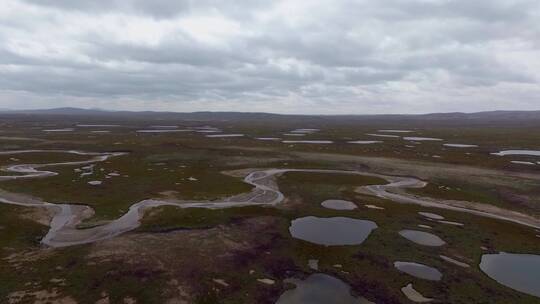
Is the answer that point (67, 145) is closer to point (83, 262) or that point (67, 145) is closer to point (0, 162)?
point (0, 162)

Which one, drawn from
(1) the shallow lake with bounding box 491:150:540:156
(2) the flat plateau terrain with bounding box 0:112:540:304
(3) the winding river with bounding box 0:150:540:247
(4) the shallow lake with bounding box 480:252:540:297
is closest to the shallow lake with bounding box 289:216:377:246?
(2) the flat plateau terrain with bounding box 0:112:540:304

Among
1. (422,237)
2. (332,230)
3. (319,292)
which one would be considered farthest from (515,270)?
(319,292)

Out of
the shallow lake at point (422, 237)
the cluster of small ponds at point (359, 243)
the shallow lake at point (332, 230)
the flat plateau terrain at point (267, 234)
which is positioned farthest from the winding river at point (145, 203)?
the shallow lake at point (422, 237)

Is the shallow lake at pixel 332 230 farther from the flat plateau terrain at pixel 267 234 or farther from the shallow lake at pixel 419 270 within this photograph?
the shallow lake at pixel 419 270

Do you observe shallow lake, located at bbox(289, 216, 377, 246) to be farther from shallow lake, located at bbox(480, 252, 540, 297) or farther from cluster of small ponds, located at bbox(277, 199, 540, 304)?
shallow lake, located at bbox(480, 252, 540, 297)

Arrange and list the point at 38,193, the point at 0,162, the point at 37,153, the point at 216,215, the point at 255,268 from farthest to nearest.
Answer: the point at 37,153
the point at 0,162
the point at 38,193
the point at 216,215
the point at 255,268

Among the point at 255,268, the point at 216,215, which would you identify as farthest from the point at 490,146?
the point at 255,268
